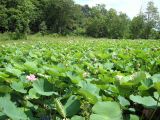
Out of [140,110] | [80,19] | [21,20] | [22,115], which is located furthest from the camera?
[80,19]

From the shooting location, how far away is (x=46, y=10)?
208 feet

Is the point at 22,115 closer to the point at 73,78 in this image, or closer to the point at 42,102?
the point at 42,102

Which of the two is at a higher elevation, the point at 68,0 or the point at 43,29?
the point at 68,0

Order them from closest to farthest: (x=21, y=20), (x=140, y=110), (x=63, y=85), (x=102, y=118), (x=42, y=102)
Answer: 1. (x=102, y=118)
2. (x=140, y=110)
3. (x=42, y=102)
4. (x=63, y=85)
5. (x=21, y=20)

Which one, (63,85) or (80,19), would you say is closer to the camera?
(63,85)

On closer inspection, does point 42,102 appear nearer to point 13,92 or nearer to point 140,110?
point 13,92

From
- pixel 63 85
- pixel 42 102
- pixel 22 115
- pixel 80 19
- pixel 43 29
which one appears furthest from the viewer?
pixel 80 19

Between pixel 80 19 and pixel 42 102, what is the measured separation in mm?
70275

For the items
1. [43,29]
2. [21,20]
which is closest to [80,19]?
[43,29]

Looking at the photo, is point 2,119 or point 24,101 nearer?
point 2,119

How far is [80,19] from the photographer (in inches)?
2813

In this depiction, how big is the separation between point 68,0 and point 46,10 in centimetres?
441

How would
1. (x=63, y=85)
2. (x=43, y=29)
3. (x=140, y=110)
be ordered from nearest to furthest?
(x=140, y=110) → (x=63, y=85) → (x=43, y=29)

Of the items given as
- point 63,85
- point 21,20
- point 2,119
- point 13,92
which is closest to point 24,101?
point 13,92
